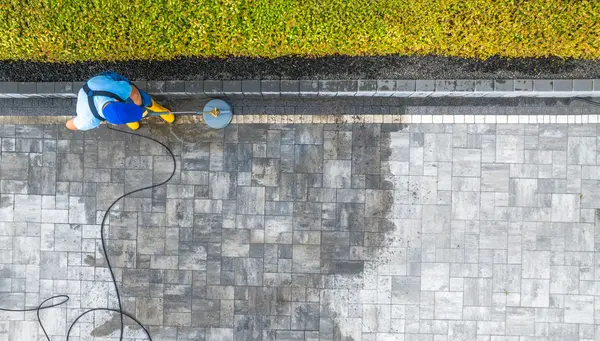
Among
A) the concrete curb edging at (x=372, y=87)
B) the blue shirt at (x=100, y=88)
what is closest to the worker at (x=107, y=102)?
the blue shirt at (x=100, y=88)

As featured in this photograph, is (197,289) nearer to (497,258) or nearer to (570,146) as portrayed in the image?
(497,258)

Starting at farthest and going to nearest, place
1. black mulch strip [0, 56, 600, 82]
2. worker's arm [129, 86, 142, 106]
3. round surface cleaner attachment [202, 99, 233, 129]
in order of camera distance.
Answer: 1. round surface cleaner attachment [202, 99, 233, 129]
2. black mulch strip [0, 56, 600, 82]
3. worker's arm [129, 86, 142, 106]

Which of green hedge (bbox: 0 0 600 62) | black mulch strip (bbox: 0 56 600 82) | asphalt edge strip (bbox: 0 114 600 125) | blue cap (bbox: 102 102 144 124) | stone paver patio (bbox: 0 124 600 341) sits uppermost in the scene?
green hedge (bbox: 0 0 600 62)

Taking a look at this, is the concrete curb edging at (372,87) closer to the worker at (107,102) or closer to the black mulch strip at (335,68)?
the black mulch strip at (335,68)

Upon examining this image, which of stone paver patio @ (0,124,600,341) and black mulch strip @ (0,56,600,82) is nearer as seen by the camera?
black mulch strip @ (0,56,600,82)

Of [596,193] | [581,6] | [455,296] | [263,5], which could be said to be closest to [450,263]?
[455,296]

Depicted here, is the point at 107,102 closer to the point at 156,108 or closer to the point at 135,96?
the point at 135,96

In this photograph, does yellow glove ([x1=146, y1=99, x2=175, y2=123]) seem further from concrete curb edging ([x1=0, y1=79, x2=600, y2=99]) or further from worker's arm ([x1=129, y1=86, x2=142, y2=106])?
worker's arm ([x1=129, y1=86, x2=142, y2=106])

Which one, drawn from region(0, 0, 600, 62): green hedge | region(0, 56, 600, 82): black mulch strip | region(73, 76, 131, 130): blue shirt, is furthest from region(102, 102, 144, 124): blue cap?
region(0, 56, 600, 82): black mulch strip
